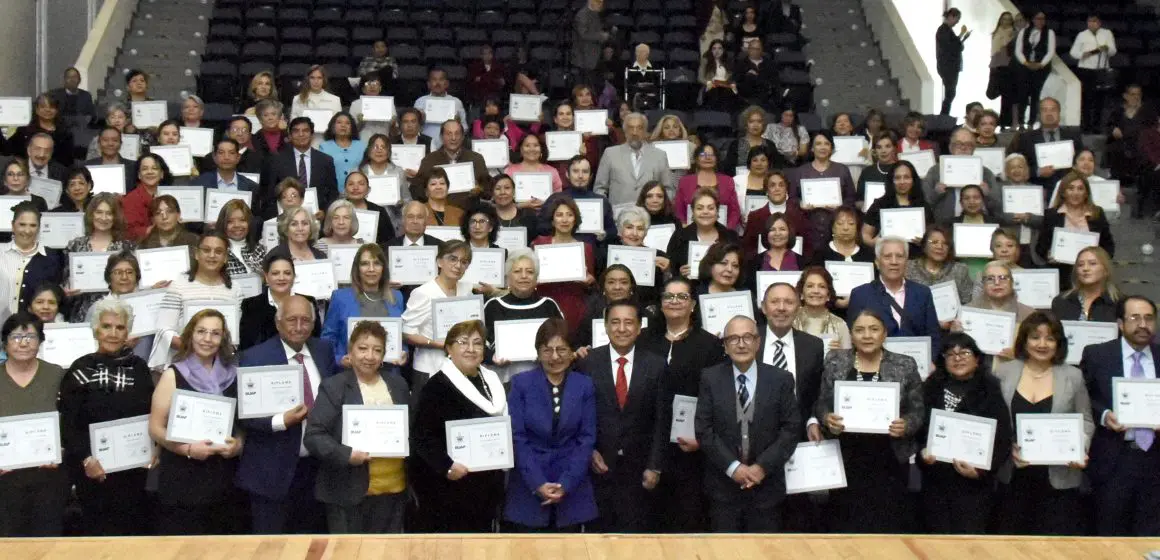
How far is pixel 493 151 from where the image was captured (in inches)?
430

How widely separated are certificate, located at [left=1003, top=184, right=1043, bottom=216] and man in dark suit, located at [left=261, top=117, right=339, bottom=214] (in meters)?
4.73

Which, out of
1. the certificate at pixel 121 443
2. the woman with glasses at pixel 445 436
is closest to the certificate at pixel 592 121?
the woman with glasses at pixel 445 436

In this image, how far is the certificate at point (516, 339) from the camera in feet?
23.1

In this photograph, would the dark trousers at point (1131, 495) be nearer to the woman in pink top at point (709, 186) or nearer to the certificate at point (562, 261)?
the certificate at point (562, 261)

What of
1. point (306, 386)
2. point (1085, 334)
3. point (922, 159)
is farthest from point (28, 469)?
point (922, 159)

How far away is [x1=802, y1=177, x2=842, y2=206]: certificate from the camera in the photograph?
392 inches

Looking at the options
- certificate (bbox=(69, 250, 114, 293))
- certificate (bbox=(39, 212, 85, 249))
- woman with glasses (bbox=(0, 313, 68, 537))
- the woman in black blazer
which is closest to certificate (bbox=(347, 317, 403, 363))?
the woman in black blazer

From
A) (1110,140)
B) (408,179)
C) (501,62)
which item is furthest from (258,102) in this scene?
(1110,140)

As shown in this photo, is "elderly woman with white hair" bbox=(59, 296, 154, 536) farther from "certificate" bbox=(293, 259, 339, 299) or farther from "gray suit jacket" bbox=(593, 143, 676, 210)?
"gray suit jacket" bbox=(593, 143, 676, 210)

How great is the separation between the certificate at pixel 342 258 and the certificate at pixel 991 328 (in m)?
3.37

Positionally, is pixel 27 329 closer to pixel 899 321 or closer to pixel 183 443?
pixel 183 443

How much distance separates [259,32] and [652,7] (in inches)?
171

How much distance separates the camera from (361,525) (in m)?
6.31

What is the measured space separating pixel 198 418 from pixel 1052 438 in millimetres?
3780
